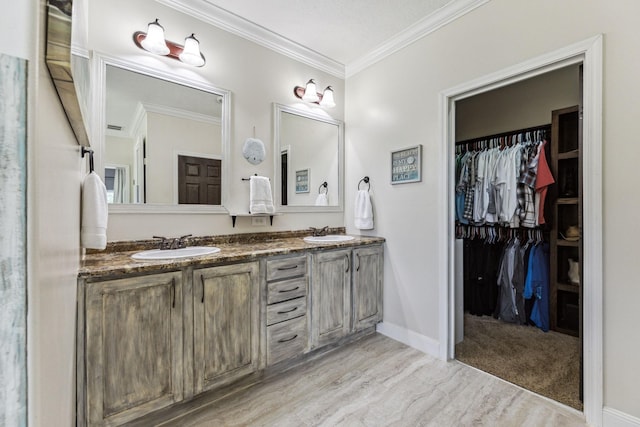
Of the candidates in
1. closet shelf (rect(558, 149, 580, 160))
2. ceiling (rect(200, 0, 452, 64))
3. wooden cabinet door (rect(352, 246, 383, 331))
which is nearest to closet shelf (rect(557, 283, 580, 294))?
closet shelf (rect(558, 149, 580, 160))

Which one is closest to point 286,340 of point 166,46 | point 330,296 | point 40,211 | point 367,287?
point 330,296

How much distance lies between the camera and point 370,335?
8.92 ft

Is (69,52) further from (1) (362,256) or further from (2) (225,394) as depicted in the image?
(1) (362,256)

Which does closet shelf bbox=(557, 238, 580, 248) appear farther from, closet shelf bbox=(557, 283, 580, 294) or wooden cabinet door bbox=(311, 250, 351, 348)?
wooden cabinet door bbox=(311, 250, 351, 348)

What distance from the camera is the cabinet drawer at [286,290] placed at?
197cm

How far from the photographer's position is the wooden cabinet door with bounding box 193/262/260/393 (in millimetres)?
1660

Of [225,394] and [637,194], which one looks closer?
[637,194]

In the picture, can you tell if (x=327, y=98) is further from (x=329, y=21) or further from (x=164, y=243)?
(x=164, y=243)

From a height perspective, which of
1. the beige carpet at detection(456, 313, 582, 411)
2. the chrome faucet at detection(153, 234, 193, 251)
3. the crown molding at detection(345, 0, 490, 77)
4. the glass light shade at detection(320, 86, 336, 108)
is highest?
the crown molding at detection(345, 0, 490, 77)

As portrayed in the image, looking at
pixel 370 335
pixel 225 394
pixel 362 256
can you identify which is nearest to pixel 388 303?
pixel 370 335

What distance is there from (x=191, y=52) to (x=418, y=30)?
181cm

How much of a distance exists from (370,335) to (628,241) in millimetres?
1950

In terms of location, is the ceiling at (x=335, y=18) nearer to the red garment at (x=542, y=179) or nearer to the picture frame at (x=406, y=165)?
the picture frame at (x=406, y=165)

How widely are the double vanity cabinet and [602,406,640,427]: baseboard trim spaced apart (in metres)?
1.57
